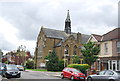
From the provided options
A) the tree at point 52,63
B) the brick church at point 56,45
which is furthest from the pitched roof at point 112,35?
the brick church at point 56,45

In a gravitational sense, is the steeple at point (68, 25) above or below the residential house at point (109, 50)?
above

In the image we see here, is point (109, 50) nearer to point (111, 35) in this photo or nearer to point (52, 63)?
point (111, 35)

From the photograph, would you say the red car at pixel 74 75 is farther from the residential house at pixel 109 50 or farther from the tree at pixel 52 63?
the tree at pixel 52 63

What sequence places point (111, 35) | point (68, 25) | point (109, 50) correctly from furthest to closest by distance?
point (68, 25) < point (111, 35) < point (109, 50)

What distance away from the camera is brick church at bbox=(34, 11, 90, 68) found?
178ft

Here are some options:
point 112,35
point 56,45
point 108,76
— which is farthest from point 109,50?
point 56,45

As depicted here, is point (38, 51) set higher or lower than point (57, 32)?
lower

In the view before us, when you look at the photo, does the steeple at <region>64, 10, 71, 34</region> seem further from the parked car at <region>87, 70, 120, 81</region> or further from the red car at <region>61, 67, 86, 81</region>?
the parked car at <region>87, 70, 120, 81</region>

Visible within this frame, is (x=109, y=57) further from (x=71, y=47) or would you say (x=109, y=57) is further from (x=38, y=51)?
(x=38, y=51)

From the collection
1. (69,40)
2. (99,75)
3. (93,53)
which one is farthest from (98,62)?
(69,40)

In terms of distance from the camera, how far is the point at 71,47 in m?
56.0

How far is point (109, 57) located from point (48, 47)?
28.0 meters

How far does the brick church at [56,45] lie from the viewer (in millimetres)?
54406

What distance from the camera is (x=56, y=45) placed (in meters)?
57.0
